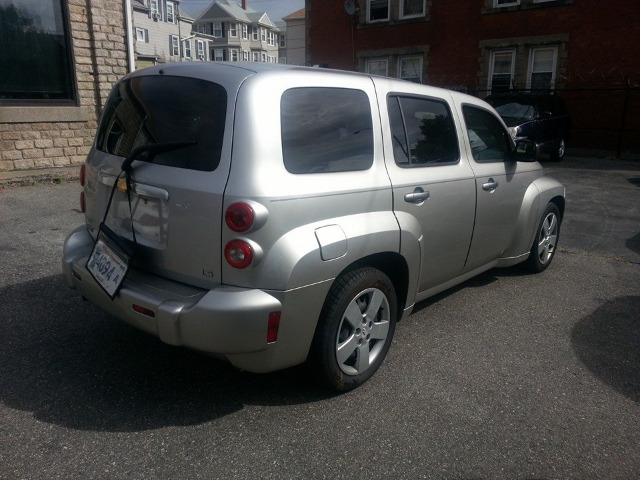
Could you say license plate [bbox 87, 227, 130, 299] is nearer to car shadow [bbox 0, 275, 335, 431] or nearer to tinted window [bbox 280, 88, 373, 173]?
car shadow [bbox 0, 275, 335, 431]

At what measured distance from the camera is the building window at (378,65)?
23.3m

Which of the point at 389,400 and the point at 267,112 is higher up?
the point at 267,112

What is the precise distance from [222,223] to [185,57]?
2304 inches

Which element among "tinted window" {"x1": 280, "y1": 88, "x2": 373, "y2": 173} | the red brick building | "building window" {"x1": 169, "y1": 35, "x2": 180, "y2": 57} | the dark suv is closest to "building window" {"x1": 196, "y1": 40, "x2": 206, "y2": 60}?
"building window" {"x1": 169, "y1": 35, "x2": 180, "y2": 57}

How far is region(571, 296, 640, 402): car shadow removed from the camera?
3.53m

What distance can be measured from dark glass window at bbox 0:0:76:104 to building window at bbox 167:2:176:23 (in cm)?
4981

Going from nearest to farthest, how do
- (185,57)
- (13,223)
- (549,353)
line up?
(549,353) < (13,223) < (185,57)

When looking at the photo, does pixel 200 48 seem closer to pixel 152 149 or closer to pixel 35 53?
pixel 35 53

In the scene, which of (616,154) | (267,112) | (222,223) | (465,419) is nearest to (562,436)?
(465,419)

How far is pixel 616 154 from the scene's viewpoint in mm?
16797

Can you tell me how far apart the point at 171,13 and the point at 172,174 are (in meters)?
58.1

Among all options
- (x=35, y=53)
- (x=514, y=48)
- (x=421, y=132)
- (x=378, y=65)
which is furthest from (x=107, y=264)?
(x=378, y=65)

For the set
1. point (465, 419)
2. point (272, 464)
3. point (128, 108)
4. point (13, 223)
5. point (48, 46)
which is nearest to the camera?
point (272, 464)

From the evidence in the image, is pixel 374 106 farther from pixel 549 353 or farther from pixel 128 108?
pixel 549 353
